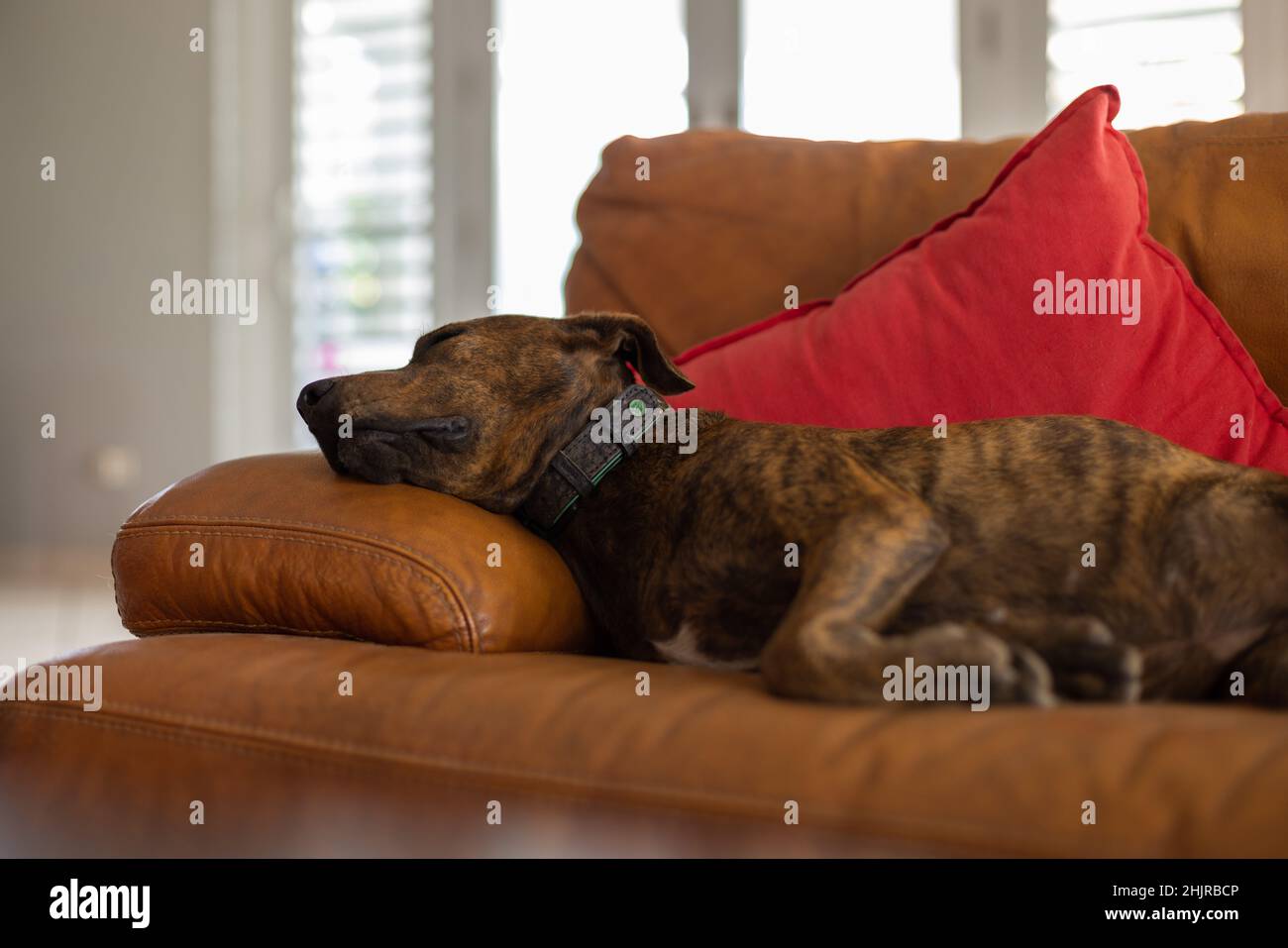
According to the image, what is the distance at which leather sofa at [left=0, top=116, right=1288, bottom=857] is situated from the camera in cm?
101

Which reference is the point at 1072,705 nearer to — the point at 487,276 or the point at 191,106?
the point at 487,276

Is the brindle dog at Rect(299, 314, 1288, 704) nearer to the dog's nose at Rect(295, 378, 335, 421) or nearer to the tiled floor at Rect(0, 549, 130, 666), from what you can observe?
the dog's nose at Rect(295, 378, 335, 421)

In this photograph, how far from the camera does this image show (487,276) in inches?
219

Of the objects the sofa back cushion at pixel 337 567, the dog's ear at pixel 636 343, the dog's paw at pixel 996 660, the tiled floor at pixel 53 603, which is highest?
the dog's ear at pixel 636 343

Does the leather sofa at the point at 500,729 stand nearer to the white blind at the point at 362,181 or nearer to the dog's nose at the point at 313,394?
the dog's nose at the point at 313,394

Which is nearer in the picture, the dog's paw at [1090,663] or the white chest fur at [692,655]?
the dog's paw at [1090,663]

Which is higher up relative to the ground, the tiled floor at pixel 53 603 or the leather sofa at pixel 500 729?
the leather sofa at pixel 500 729

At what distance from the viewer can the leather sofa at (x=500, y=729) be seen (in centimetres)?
101

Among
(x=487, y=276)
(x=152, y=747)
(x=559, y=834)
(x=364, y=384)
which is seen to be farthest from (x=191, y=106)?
(x=559, y=834)

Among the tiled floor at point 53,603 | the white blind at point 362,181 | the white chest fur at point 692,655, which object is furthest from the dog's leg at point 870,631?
the white blind at point 362,181

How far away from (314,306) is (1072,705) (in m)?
5.24

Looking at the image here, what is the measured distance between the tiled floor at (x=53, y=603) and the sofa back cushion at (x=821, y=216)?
7.05ft

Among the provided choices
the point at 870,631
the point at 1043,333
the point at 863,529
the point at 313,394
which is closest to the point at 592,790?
the point at 870,631

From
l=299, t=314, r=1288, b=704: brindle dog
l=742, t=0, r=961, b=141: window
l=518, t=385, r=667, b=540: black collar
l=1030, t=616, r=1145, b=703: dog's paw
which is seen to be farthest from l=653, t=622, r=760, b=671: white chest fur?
l=742, t=0, r=961, b=141: window
